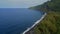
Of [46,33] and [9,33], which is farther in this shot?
[9,33]

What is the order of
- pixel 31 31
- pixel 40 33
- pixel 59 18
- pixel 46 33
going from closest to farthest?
pixel 31 31, pixel 40 33, pixel 46 33, pixel 59 18

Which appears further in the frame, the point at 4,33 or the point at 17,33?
the point at 4,33

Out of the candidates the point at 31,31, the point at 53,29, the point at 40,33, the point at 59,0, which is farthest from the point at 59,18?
the point at 59,0

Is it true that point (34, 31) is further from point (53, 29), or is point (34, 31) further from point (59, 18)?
point (59, 18)

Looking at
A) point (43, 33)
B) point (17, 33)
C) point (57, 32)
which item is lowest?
point (17, 33)

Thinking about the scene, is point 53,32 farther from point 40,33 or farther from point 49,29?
point 40,33

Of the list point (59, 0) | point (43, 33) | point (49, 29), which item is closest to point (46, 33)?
point (43, 33)

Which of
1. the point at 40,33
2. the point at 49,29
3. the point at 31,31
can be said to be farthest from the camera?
the point at 49,29

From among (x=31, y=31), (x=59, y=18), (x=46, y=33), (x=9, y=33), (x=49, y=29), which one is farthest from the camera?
(x=9, y=33)

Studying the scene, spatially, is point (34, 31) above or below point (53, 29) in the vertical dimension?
above
